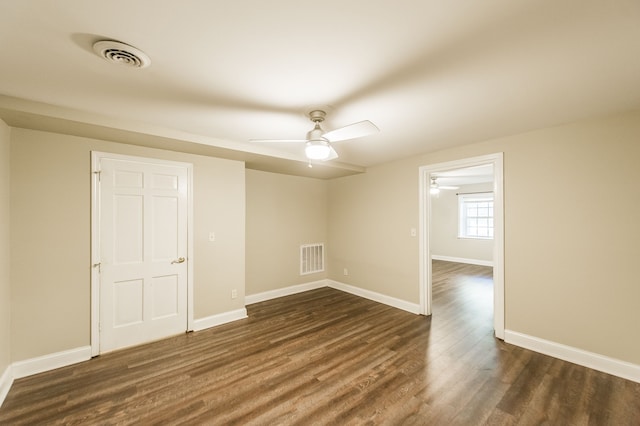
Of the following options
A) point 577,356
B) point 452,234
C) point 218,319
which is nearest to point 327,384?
point 218,319

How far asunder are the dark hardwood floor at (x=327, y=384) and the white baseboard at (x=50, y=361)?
86 millimetres

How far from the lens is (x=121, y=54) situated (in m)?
1.46

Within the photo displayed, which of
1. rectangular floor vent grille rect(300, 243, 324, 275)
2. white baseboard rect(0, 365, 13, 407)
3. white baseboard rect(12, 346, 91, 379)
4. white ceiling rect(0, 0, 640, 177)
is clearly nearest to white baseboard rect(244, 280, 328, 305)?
rectangular floor vent grille rect(300, 243, 324, 275)

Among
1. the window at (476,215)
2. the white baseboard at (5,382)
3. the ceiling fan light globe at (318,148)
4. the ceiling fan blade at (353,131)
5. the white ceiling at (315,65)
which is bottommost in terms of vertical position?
the white baseboard at (5,382)

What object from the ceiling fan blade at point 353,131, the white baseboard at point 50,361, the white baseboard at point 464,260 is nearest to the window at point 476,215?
the white baseboard at point 464,260

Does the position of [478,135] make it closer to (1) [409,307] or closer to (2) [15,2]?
(1) [409,307]

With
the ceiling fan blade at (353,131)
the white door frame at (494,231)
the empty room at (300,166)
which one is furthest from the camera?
the white door frame at (494,231)

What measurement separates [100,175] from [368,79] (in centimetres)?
295

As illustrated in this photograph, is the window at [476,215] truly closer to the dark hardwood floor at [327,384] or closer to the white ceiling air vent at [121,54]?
the dark hardwood floor at [327,384]

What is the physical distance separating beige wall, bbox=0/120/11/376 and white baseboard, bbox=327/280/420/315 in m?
4.33

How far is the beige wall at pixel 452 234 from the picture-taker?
7.30 metres

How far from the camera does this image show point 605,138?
239cm

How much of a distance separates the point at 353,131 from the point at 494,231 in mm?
2367

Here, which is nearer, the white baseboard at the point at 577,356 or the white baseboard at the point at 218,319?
the white baseboard at the point at 577,356
